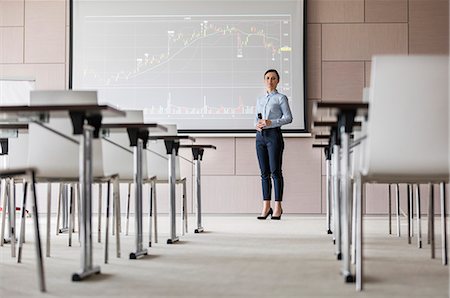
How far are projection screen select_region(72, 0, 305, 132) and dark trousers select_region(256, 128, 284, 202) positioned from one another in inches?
30.7

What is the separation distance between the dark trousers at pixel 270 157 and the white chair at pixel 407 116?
410cm

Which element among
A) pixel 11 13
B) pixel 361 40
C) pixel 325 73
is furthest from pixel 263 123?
pixel 11 13

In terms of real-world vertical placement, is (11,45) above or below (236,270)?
above

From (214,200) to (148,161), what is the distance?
2.52m

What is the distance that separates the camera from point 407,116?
3146 millimetres

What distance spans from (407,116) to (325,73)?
16.3 feet

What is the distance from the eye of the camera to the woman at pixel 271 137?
718 cm

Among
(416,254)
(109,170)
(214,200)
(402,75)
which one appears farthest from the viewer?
(214,200)

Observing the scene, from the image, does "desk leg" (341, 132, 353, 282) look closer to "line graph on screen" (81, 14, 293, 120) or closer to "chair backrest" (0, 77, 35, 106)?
"line graph on screen" (81, 14, 293, 120)

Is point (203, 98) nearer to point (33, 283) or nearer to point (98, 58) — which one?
point (98, 58)

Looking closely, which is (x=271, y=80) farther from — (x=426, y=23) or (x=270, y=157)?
(x=426, y=23)

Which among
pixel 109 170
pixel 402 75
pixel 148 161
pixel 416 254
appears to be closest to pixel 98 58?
pixel 148 161

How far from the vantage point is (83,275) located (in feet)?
10.9

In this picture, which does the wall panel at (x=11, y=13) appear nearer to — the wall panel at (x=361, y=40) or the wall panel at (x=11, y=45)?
the wall panel at (x=11, y=45)
